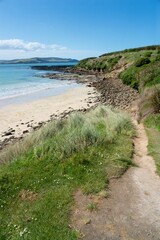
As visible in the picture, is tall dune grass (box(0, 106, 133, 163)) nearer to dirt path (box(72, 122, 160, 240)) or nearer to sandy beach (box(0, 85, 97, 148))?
dirt path (box(72, 122, 160, 240))

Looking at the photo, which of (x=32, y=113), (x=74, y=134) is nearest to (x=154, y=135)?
(x=74, y=134)

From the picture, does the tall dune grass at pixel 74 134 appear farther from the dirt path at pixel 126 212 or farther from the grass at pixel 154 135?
the dirt path at pixel 126 212

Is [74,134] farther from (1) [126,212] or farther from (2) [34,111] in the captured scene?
(2) [34,111]

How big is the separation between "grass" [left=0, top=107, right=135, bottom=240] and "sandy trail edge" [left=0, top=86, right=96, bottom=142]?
6.65m

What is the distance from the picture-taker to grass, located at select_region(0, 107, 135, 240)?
6.58 meters

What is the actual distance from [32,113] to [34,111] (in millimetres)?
849

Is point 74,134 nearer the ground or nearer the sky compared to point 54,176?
nearer the sky

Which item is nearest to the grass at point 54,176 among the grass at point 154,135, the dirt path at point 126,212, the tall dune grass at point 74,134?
the tall dune grass at point 74,134

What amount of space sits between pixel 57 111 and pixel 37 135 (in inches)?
459

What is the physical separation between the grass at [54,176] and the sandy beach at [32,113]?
5.37 meters

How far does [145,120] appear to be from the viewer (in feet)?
52.9

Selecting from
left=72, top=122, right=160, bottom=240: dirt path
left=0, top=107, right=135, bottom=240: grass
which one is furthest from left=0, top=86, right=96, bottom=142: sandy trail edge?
left=72, top=122, right=160, bottom=240: dirt path

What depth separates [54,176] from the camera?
8.77 metres

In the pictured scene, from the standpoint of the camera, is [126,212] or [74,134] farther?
[74,134]
